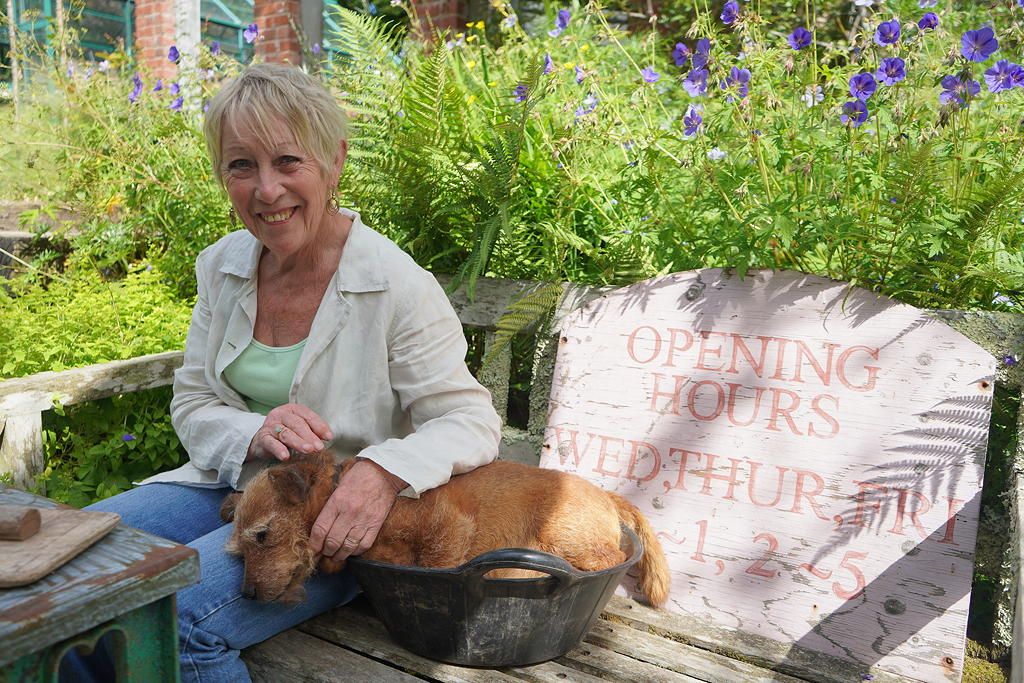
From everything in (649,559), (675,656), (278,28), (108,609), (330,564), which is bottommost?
(675,656)

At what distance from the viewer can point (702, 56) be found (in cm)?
263

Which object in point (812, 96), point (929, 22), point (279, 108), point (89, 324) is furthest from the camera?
point (89, 324)

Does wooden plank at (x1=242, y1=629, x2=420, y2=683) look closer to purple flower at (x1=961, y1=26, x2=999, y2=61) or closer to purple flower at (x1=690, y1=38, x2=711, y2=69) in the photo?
purple flower at (x1=690, y1=38, x2=711, y2=69)

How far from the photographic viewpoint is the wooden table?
1.23 m

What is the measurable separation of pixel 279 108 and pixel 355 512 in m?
1.09

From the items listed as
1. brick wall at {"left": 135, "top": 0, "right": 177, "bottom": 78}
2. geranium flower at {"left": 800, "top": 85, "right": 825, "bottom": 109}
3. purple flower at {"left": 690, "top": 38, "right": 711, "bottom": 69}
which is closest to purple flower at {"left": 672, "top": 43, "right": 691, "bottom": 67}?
purple flower at {"left": 690, "top": 38, "right": 711, "bottom": 69}

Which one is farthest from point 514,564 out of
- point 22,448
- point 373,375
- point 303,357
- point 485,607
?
point 22,448

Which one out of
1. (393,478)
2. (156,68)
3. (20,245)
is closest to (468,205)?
(393,478)

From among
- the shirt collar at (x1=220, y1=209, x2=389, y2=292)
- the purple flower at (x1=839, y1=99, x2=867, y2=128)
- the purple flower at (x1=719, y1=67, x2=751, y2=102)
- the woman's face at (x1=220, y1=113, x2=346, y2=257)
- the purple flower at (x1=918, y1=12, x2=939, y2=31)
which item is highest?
the purple flower at (x1=918, y1=12, x2=939, y2=31)

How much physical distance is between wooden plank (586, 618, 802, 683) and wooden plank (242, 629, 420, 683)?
22.9 inches

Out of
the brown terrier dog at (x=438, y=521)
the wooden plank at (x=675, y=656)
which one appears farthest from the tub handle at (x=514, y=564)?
the wooden plank at (x=675, y=656)

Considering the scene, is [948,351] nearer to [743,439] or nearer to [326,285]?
[743,439]

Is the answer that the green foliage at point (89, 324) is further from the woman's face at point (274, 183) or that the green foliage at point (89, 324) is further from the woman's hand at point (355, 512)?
the woman's hand at point (355, 512)

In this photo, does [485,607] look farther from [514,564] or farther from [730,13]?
[730,13]
